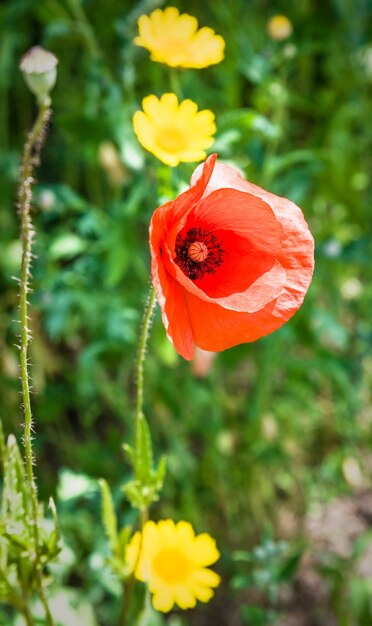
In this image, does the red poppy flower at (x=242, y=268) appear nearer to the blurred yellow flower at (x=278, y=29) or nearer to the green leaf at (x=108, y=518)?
the green leaf at (x=108, y=518)

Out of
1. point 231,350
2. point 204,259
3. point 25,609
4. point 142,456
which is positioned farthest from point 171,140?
point 231,350


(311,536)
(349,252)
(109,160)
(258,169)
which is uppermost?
(109,160)

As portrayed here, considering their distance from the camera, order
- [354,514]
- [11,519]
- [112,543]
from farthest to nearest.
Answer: [354,514], [112,543], [11,519]

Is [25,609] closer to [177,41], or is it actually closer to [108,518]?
[108,518]

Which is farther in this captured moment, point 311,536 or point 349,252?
point 311,536

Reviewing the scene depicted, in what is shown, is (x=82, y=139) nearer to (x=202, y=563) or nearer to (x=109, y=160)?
(x=109, y=160)

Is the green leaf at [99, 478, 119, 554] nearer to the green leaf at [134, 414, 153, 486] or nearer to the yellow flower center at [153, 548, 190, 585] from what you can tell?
the green leaf at [134, 414, 153, 486]

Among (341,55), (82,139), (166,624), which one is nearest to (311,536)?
(166,624)
